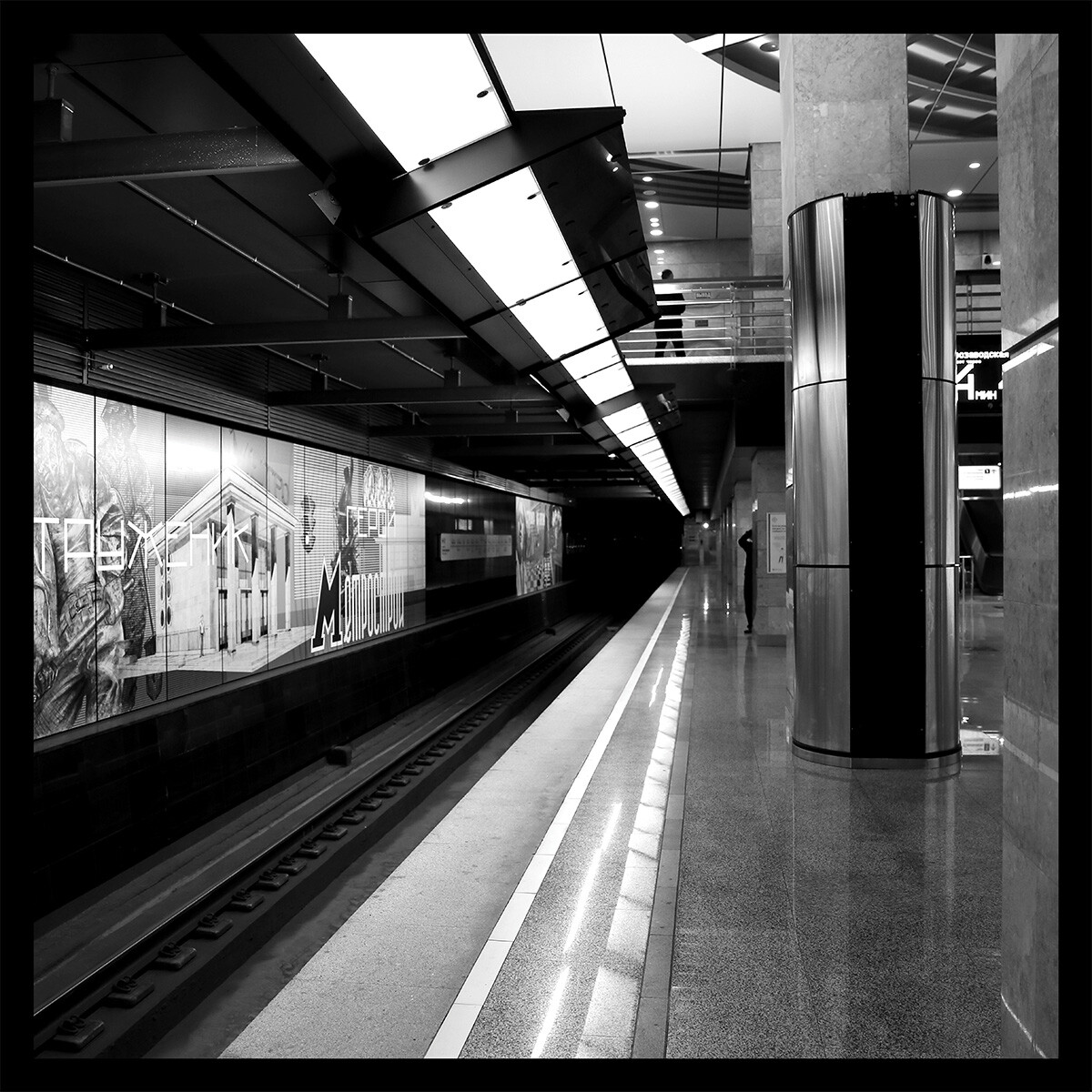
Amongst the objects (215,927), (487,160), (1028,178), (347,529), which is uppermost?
(487,160)

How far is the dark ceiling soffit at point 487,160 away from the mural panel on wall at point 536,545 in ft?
78.2

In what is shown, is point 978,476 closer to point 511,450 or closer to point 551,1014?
point 511,450

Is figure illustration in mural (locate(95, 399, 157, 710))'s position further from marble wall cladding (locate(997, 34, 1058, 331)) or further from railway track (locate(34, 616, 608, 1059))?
marble wall cladding (locate(997, 34, 1058, 331))

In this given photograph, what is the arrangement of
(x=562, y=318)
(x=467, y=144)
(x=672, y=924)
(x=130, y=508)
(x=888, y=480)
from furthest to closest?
(x=130, y=508), (x=888, y=480), (x=562, y=318), (x=672, y=924), (x=467, y=144)

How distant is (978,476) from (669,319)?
55.5ft

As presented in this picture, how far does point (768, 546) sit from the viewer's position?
14.7 meters

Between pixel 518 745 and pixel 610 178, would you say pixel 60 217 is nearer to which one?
pixel 610 178

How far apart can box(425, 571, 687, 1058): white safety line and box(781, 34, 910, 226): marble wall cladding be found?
505cm

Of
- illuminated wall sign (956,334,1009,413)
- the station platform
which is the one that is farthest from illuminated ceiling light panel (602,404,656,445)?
illuminated wall sign (956,334,1009,413)

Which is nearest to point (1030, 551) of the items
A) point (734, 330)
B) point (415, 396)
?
point (415, 396)

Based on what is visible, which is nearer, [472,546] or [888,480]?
[888,480]

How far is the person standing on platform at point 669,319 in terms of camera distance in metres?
11.4

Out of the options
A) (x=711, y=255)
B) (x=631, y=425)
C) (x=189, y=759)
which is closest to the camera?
(x=189, y=759)

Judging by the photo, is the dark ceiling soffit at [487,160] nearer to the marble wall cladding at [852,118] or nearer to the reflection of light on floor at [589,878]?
the reflection of light on floor at [589,878]
